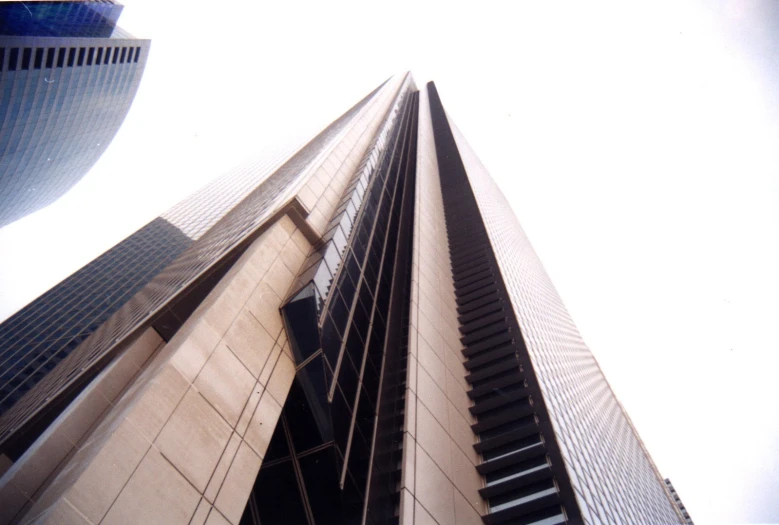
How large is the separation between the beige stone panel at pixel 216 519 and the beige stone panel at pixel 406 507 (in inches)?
197

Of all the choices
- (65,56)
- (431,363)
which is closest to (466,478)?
(431,363)

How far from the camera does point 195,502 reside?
10625 mm

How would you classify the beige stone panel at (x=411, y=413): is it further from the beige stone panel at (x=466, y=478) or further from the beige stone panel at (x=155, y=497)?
the beige stone panel at (x=155, y=497)

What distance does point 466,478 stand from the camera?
18.0 meters

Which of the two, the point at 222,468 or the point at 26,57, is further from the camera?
the point at 26,57

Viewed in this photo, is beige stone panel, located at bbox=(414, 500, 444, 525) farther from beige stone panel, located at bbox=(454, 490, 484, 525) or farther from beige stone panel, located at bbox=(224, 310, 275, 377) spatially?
beige stone panel, located at bbox=(224, 310, 275, 377)

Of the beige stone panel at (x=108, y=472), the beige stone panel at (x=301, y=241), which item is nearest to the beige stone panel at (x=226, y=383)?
the beige stone panel at (x=108, y=472)

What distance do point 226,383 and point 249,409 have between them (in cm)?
106

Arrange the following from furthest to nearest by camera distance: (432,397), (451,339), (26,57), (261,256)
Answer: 1. (26,57)
2. (451,339)
3. (432,397)
4. (261,256)

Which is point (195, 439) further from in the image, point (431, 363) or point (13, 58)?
point (13, 58)

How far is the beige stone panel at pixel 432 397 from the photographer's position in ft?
62.9

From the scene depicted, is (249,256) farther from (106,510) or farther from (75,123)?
(75,123)

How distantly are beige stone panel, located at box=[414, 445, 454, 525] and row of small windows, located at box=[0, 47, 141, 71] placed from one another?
7622 centimetres

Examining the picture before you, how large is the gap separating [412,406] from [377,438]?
1.94 meters
